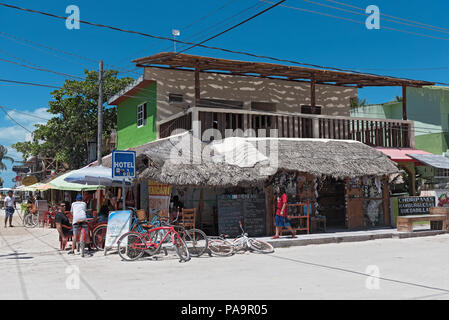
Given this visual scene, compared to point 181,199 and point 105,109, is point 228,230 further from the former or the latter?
point 105,109

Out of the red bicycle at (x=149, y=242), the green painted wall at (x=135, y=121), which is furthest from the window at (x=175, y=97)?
the red bicycle at (x=149, y=242)

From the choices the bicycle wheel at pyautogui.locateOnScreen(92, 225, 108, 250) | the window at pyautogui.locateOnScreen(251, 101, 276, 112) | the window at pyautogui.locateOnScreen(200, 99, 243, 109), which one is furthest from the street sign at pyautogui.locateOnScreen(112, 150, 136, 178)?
the window at pyautogui.locateOnScreen(251, 101, 276, 112)

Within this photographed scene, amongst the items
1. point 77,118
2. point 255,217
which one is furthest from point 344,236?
point 77,118

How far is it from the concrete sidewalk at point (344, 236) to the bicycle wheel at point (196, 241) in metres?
2.55

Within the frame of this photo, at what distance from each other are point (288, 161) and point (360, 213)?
4127mm

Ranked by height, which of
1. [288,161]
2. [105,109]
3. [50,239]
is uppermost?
[105,109]

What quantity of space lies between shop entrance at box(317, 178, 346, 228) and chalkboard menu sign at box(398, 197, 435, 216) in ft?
7.88

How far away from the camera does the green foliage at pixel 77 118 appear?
27.5 m

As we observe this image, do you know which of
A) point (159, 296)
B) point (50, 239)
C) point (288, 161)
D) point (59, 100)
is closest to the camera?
point (159, 296)

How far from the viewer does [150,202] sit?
14.9 metres

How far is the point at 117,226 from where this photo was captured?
37.8ft

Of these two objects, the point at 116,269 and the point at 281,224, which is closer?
the point at 116,269

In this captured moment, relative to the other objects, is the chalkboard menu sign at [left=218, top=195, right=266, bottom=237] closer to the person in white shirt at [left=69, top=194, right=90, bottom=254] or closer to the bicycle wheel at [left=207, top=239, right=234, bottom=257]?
the bicycle wheel at [left=207, top=239, right=234, bottom=257]

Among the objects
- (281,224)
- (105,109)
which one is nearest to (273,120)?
(281,224)
